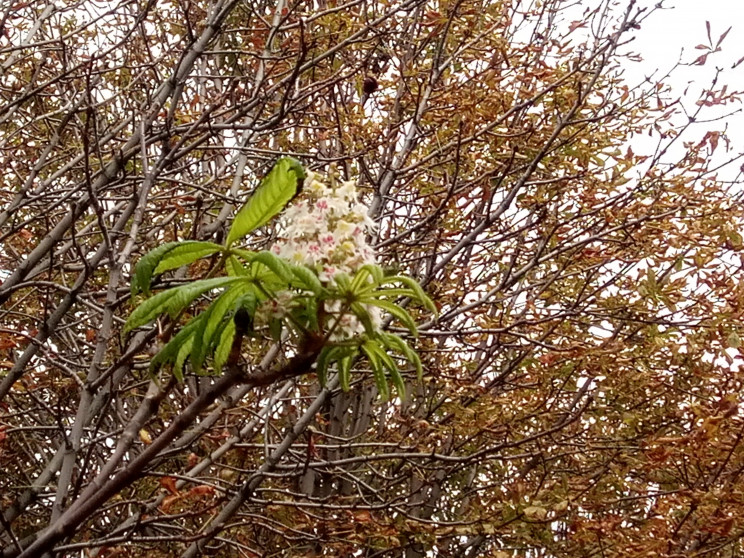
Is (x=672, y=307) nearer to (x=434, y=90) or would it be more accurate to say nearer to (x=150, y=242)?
(x=434, y=90)

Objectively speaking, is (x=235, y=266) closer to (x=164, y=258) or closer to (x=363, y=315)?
(x=164, y=258)

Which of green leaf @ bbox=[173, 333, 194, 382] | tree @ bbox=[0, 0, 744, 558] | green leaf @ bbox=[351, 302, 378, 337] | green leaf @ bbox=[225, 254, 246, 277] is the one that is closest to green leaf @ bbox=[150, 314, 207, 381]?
green leaf @ bbox=[173, 333, 194, 382]

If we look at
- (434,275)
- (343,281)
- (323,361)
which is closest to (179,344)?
(323,361)

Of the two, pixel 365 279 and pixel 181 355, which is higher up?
pixel 365 279

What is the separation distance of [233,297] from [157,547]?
3786 mm

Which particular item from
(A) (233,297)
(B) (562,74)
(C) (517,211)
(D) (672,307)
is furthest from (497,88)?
(A) (233,297)

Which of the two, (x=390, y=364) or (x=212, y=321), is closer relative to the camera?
(x=212, y=321)

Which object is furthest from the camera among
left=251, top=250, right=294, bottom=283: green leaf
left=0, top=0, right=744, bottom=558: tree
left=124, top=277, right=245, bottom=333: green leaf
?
left=0, top=0, right=744, bottom=558: tree

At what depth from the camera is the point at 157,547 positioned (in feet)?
15.4

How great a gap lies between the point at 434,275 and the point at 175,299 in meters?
2.56

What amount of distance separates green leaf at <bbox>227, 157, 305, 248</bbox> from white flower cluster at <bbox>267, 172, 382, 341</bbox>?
48 mm

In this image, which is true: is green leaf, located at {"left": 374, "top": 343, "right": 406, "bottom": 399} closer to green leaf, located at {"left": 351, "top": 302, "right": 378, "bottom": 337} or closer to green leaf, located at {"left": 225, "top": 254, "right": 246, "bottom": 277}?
green leaf, located at {"left": 351, "top": 302, "right": 378, "bottom": 337}

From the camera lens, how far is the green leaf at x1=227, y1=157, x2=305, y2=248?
1514 mm

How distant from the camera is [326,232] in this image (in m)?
1.50
